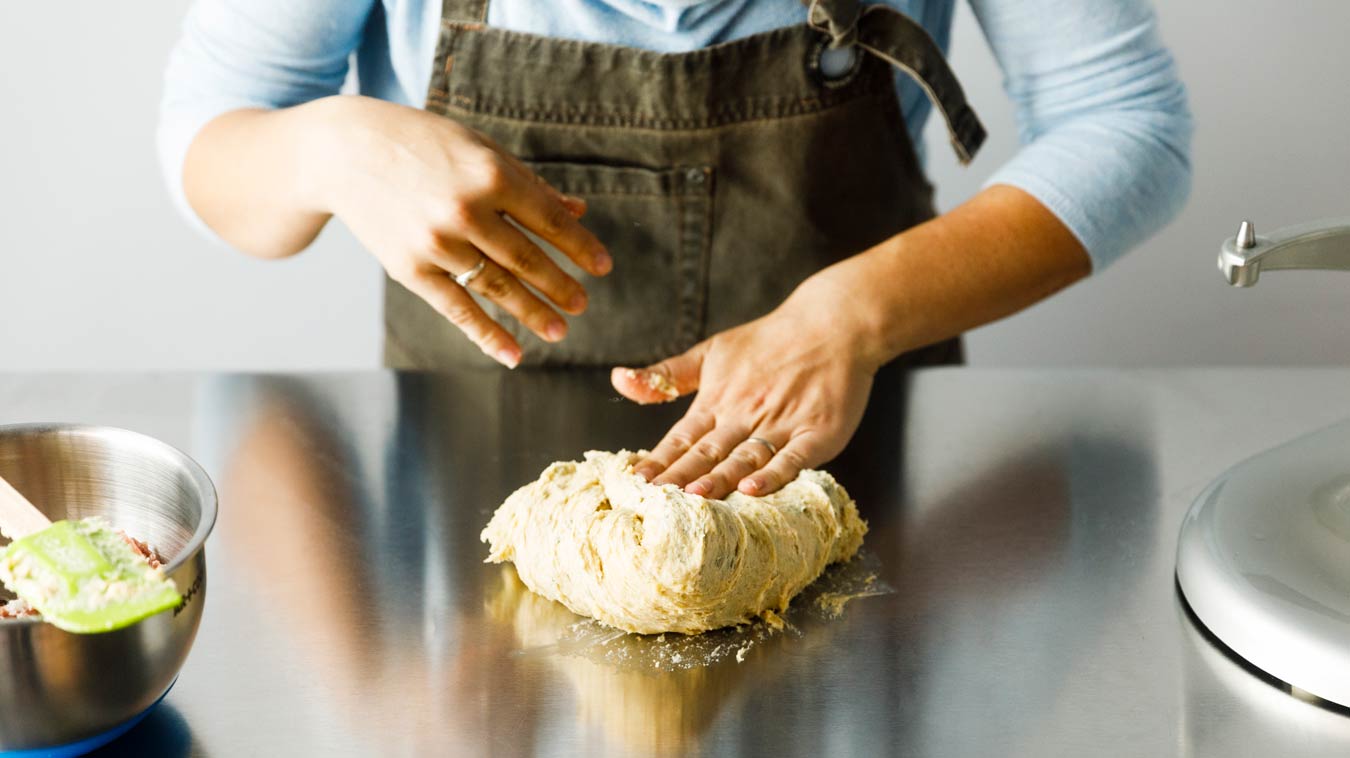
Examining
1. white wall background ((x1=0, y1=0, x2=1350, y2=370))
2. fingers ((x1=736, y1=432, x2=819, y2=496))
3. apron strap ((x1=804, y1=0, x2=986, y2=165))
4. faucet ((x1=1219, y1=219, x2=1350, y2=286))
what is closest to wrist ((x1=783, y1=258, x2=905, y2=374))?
fingers ((x1=736, y1=432, x2=819, y2=496))

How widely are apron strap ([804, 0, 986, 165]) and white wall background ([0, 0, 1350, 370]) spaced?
687 mm

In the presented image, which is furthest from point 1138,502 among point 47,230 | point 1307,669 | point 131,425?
point 47,230

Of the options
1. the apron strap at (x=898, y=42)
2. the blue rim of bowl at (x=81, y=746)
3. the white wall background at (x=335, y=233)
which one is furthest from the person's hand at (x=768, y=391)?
the white wall background at (x=335, y=233)

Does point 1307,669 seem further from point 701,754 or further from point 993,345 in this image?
point 993,345

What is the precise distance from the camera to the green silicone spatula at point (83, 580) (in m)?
0.53

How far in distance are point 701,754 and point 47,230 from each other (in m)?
1.56

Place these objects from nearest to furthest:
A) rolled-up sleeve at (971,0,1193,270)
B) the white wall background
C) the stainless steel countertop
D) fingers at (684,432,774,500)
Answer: the stainless steel countertop
fingers at (684,432,774,500)
rolled-up sleeve at (971,0,1193,270)
the white wall background

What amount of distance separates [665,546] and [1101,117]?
24.0 inches

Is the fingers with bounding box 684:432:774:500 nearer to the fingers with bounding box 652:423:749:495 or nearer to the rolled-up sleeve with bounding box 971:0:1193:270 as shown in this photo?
the fingers with bounding box 652:423:749:495

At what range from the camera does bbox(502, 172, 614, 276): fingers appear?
2.97 feet

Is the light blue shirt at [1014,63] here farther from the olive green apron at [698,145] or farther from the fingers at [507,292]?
the fingers at [507,292]

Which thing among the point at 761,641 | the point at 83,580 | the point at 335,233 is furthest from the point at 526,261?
the point at 335,233

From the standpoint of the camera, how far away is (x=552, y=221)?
919mm

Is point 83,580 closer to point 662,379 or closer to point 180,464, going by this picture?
point 180,464
